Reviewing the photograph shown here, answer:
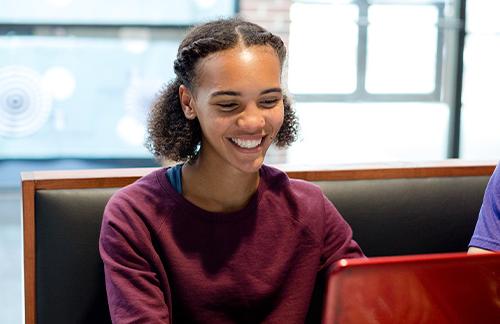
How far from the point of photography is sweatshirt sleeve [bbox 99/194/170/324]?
141cm

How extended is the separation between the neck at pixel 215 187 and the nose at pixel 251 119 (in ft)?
0.49

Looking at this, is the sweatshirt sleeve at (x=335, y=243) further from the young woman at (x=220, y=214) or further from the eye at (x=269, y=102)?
the eye at (x=269, y=102)

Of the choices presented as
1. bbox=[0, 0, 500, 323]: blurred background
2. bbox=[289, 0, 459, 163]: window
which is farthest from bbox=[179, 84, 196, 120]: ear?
bbox=[289, 0, 459, 163]: window

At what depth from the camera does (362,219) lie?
198 centimetres

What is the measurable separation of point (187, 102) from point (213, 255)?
31 cm

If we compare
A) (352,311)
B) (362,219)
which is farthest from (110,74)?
(352,311)

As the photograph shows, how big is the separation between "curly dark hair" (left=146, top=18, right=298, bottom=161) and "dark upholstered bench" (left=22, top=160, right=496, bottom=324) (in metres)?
0.24

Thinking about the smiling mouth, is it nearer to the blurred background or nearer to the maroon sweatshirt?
the maroon sweatshirt

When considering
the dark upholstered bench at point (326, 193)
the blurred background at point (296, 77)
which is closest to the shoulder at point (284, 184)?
the dark upholstered bench at point (326, 193)

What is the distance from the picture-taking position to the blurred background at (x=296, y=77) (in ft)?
15.1

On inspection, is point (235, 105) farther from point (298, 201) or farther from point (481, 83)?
point (481, 83)

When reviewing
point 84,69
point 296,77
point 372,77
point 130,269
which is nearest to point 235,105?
point 130,269

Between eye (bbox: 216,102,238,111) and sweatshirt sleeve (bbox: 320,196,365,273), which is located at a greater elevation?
eye (bbox: 216,102,238,111)

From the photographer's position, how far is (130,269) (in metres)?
1.44
